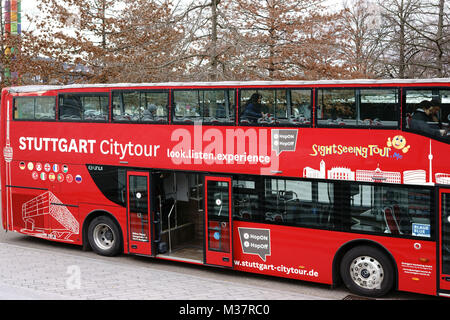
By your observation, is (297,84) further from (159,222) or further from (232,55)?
(232,55)

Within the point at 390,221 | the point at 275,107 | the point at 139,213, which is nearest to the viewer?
the point at 390,221

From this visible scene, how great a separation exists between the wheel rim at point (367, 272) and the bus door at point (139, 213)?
4441mm

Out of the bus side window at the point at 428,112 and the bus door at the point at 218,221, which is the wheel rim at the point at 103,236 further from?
the bus side window at the point at 428,112

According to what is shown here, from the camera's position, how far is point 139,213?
38.2ft

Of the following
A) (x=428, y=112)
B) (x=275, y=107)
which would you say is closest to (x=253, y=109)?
(x=275, y=107)

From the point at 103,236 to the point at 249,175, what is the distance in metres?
4.29

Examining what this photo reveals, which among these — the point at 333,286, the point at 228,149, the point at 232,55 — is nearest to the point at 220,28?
the point at 232,55

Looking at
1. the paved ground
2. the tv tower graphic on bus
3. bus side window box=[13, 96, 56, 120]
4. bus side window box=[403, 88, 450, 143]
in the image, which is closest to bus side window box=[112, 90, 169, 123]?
bus side window box=[13, 96, 56, 120]

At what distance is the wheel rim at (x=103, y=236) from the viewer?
40.6 ft

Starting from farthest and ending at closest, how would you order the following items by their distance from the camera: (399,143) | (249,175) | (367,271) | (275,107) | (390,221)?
(249,175), (275,107), (367,271), (390,221), (399,143)

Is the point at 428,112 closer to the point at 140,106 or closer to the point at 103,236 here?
the point at 140,106

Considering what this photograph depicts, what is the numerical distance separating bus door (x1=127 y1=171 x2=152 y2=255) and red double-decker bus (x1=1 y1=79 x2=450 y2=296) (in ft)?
0.08

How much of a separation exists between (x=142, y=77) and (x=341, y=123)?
9611 millimetres
